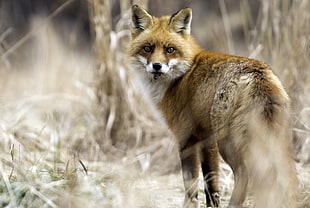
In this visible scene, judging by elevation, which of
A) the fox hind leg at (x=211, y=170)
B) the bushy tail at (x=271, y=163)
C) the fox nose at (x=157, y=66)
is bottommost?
the fox hind leg at (x=211, y=170)

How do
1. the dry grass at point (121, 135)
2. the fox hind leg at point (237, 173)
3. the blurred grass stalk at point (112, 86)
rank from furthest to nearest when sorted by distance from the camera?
the blurred grass stalk at point (112, 86), the dry grass at point (121, 135), the fox hind leg at point (237, 173)

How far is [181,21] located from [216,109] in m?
1.22

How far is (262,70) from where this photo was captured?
2.93m

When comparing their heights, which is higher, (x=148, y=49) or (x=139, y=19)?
(x=139, y=19)

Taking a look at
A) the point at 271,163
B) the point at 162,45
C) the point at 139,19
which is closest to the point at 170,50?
the point at 162,45

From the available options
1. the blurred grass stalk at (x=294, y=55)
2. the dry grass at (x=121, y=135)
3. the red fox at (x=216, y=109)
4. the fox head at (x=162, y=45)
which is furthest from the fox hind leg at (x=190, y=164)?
the blurred grass stalk at (x=294, y=55)

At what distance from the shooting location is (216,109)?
297 cm

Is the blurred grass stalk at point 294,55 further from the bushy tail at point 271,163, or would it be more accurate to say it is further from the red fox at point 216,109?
the bushy tail at point 271,163

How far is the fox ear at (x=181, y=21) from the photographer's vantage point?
12.6ft

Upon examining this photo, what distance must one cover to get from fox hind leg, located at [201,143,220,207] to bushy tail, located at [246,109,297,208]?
0.82 metres

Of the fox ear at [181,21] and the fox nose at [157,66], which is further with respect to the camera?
the fox ear at [181,21]

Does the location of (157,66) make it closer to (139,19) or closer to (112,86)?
(139,19)

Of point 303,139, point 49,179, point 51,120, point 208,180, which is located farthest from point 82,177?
point 303,139

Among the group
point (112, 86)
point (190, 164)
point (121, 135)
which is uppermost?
point (112, 86)
